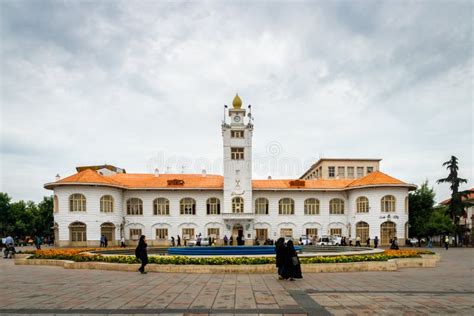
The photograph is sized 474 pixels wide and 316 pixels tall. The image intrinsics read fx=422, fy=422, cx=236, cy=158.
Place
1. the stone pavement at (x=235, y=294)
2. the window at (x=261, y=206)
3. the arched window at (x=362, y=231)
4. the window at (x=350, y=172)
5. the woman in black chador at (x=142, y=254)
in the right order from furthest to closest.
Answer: the window at (x=350, y=172), the window at (x=261, y=206), the arched window at (x=362, y=231), the woman in black chador at (x=142, y=254), the stone pavement at (x=235, y=294)

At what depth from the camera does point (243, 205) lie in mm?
47344

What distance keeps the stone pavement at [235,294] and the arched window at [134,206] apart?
101 feet

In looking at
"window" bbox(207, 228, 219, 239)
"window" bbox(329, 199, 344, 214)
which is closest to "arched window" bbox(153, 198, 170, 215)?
"window" bbox(207, 228, 219, 239)

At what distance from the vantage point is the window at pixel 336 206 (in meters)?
48.5

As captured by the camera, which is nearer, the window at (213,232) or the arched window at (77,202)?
the arched window at (77,202)

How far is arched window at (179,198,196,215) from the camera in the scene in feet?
156

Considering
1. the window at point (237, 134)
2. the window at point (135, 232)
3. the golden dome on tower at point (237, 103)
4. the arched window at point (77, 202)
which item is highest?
the golden dome on tower at point (237, 103)

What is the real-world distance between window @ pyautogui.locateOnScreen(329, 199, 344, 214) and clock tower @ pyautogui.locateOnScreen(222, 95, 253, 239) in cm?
930

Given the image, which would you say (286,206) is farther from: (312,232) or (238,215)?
(238,215)

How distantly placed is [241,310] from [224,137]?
127ft

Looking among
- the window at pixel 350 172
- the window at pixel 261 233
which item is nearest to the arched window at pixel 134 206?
the window at pixel 261 233

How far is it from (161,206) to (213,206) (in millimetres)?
5845

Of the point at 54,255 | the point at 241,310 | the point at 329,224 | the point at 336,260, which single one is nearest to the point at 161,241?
the point at 329,224

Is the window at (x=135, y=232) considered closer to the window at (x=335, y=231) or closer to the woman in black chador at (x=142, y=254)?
the window at (x=335, y=231)
